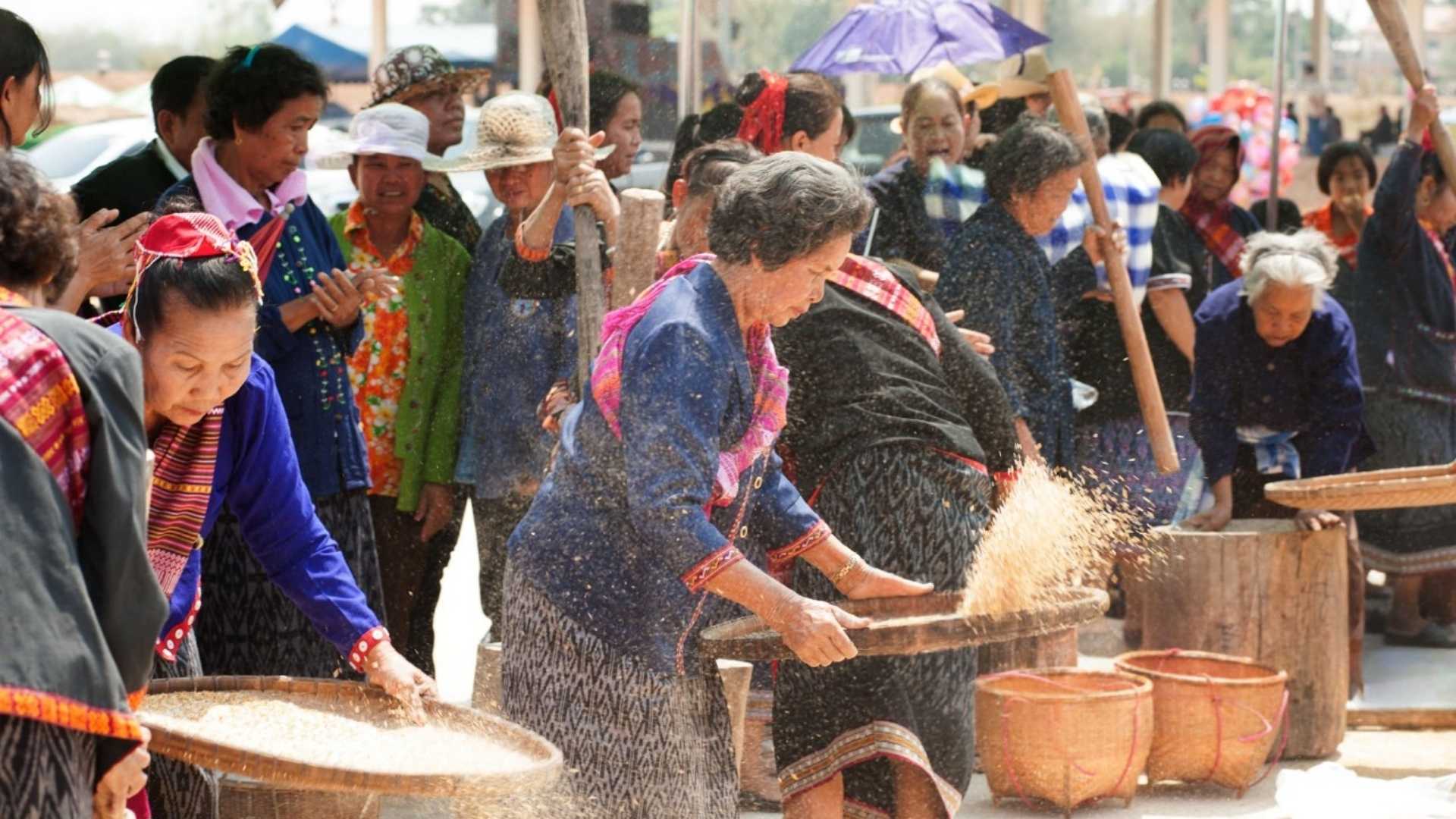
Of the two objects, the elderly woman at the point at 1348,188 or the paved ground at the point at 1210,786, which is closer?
the paved ground at the point at 1210,786

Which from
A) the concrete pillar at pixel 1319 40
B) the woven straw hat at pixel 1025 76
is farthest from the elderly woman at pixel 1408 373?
the concrete pillar at pixel 1319 40

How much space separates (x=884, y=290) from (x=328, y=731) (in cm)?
168

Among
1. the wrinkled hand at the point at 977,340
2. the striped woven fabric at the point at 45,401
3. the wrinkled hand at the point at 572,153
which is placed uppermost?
the wrinkled hand at the point at 572,153

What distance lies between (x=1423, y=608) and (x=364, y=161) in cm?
469

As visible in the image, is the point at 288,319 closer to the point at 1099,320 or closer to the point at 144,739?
the point at 144,739

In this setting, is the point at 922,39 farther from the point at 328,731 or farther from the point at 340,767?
the point at 340,767

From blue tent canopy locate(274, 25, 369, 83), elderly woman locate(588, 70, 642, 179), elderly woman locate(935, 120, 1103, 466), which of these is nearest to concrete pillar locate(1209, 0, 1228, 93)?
blue tent canopy locate(274, 25, 369, 83)

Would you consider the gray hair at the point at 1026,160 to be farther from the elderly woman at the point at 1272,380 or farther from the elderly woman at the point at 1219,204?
the elderly woman at the point at 1219,204

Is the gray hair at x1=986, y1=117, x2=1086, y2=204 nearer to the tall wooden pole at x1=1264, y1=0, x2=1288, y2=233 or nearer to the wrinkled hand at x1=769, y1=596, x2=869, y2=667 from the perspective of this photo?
the wrinkled hand at x1=769, y1=596, x2=869, y2=667

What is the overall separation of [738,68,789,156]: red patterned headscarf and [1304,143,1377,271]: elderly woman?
145 inches

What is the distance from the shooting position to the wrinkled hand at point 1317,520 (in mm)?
5922

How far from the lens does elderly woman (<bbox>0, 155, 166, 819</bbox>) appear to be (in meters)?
2.33

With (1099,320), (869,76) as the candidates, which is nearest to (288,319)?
(1099,320)

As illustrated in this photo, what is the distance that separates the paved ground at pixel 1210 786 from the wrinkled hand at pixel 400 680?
189 centimetres
